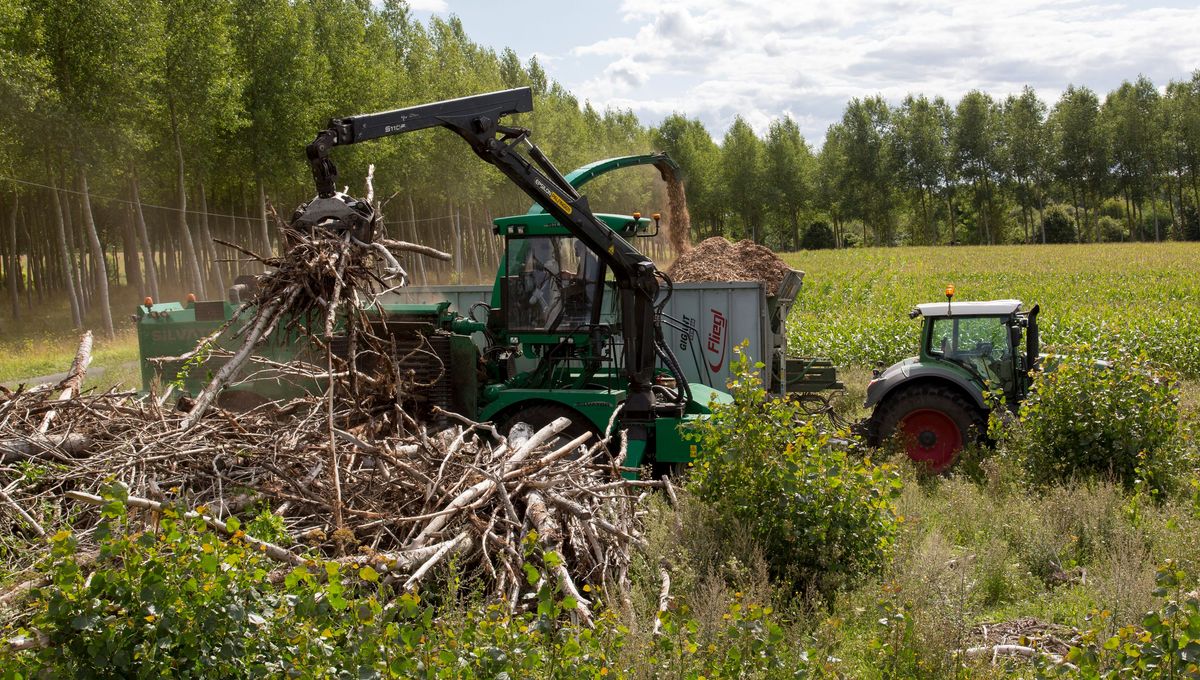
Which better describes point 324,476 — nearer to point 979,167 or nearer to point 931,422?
point 931,422

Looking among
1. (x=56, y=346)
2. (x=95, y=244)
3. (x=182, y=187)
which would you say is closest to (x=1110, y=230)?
(x=182, y=187)

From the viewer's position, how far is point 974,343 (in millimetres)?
11453

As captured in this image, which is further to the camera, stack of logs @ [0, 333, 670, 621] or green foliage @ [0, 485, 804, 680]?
stack of logs @ [0, 333, 670, 621]

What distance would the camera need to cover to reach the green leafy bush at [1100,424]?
8.79m

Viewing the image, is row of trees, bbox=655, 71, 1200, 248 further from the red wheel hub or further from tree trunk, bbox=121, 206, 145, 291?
the red wheel hub

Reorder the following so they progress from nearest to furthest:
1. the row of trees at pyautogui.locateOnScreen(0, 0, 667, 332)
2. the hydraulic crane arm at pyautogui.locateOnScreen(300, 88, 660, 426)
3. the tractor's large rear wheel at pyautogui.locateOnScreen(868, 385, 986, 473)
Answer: the hydraulic crane arm at pyautogui.locateOnScreen(300, 88, 660, 426) → the tractor's large rear wheel at pyautogui.locateOnScreen(868, 385, 986, 473) → the row of trees at pyautogui.locateOnScreen(0, 0, 667, 332)

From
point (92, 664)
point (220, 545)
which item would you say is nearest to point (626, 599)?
point (220, 545)

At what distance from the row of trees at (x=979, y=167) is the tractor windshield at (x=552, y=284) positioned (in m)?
60.1

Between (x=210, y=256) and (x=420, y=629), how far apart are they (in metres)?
34.2

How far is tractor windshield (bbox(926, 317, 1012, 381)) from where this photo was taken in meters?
11.3

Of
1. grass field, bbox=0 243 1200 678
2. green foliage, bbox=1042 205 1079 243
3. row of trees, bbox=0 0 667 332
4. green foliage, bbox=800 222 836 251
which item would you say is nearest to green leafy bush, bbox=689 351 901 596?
grass field, bbox=0 243 1200 678

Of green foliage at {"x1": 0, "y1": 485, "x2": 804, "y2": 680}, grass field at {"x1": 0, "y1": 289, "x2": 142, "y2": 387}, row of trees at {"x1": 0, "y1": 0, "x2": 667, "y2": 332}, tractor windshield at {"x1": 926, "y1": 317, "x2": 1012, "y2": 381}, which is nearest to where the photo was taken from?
green foliage at {"x1": 0, "y1": 485, "x2": 804, "y2": 680}

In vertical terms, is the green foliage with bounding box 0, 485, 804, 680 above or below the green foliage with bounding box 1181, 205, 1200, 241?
below

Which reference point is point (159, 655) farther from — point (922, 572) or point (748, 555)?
point (922, 572)
